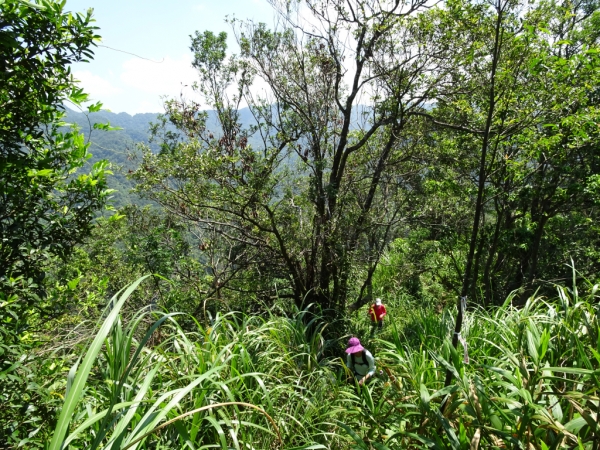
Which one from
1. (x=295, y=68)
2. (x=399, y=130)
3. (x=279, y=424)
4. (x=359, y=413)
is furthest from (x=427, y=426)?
(x=295, y=68)

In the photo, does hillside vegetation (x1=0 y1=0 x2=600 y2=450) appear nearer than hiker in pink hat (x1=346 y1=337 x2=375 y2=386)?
Yes

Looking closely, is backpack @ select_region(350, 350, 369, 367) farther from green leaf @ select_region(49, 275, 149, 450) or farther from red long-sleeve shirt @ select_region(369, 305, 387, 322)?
green leaf @ select_region(49, 275, 149, 450)

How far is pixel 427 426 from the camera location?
1.80m

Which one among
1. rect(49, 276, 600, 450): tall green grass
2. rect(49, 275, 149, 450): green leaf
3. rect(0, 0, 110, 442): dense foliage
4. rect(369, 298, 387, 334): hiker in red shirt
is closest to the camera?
rect(49, 275, 149, 450): green leaf

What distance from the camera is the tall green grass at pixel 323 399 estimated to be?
1.35 meters

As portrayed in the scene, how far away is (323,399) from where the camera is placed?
272 cm

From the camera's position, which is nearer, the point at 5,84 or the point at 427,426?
the point at 5,84

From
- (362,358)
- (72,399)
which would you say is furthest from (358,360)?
(72,399)

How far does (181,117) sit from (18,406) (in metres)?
5.83

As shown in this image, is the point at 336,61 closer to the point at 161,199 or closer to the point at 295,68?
the point at 295,68

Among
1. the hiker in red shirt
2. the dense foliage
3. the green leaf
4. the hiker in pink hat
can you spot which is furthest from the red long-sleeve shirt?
the green leaf

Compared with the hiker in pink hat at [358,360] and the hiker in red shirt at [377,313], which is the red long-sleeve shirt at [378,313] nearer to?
the hiker in red shirt at [377,313]

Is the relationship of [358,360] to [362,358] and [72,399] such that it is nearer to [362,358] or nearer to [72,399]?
[362,358]

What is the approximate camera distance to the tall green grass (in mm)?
1350
